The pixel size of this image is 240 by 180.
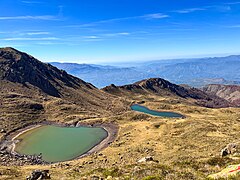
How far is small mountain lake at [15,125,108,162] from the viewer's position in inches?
3297

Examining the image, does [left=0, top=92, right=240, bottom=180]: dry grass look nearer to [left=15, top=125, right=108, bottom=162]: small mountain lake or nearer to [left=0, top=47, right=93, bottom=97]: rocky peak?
[left=15, top=125, right=108, bottom=162]: small mountain lake

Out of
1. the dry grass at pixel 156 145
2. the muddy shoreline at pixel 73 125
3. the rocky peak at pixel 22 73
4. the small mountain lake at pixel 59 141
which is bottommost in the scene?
the small mountain lake at pixel 59 141

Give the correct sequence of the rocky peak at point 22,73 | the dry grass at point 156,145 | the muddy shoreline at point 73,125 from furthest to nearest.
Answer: the rocky peak at point 22,73, the muddy shoreline at point 73,125, the dry grass at point 156,145

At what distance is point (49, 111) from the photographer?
136750 mm

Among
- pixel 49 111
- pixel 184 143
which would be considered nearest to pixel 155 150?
pixel 184 143

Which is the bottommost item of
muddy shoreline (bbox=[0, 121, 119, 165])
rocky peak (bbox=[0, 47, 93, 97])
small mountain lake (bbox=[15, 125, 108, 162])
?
small mountain lake (bbox=[15, 125, 108, 162])

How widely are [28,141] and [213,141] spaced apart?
67.8 meters

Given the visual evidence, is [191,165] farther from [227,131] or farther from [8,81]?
[8,81]

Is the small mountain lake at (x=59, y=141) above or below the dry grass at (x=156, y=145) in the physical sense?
below

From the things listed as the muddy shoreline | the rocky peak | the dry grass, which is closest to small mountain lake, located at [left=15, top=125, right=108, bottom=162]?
the muddy shoreline

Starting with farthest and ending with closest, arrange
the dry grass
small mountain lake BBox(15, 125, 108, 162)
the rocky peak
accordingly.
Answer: the rocky peak
small mountain lake BBox(15, 125, 108, 162)
the dry grass

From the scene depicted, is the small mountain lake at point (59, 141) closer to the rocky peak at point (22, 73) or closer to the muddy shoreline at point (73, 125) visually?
the muddy shoreline at point (73, 125)

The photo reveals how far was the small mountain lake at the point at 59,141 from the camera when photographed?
275 feet

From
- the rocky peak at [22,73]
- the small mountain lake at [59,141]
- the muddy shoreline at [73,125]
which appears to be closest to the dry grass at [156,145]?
the muddy shoreline at [73,125]
